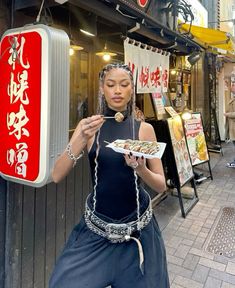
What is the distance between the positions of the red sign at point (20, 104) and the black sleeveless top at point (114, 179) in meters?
0.58

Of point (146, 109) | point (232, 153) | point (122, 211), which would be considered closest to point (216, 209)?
point (146, 109)

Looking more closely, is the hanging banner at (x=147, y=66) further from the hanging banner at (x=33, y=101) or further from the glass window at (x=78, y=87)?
the hanging banner at (x=33, y=101)

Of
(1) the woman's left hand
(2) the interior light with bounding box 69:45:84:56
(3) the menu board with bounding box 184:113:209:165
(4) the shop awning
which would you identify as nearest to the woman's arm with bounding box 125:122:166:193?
(1) the woman's left hand

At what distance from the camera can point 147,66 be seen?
4492 millimetres

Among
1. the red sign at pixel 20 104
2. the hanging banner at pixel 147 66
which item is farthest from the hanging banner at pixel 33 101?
the hanging banner at pixel 147 66

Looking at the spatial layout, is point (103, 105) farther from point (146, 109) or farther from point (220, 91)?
point (220, 91)

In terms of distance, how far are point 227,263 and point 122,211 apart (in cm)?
253

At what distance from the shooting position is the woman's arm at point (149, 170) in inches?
68.2

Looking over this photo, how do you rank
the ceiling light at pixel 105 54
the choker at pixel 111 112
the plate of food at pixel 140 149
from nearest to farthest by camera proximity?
1. the plate of food at pixel 140 149
2. the choker at pixel 111 112
3. the ceiling light at pixel 105 54

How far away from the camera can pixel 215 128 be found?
1057 centimetres

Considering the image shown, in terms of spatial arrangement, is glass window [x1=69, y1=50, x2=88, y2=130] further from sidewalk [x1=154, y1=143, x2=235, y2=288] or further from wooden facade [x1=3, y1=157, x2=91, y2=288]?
sidewalk [x1=154, y1=143, x2=235, y2=288]

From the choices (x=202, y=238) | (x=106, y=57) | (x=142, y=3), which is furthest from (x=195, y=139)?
(x=106, y=57)

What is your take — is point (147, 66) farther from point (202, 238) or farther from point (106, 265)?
point (106, 265)

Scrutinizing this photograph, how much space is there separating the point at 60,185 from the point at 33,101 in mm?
1329
